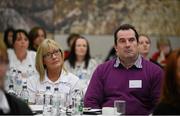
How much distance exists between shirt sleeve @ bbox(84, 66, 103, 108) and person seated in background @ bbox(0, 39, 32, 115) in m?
1.60

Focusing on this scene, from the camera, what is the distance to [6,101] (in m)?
2.55

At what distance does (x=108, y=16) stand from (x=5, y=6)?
2.22 m

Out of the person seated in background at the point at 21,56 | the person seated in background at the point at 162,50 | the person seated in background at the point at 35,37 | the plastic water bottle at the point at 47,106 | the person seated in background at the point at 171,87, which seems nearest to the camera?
the person seated in background at the point at 171,87

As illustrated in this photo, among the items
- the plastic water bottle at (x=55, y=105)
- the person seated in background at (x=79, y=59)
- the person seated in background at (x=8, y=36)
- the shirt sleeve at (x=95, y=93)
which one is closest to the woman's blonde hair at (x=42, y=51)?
the shirt sleeve at (x=95, y=93)

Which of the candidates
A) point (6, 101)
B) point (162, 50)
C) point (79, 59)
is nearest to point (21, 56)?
point (79, 59)

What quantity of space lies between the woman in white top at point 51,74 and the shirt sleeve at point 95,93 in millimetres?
239

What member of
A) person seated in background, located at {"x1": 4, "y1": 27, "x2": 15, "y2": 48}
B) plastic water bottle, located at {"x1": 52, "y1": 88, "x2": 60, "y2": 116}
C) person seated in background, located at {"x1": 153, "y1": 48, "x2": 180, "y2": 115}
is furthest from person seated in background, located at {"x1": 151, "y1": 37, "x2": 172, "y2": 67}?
person seated in background, located at {"x1": 153, "y1": 48, "x2": 180, "y2": 115}

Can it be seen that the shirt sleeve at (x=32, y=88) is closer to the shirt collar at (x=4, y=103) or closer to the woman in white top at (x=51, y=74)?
the woman in white top at (x=51, y=74)

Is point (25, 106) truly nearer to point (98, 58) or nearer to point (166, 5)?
point (98, 58)

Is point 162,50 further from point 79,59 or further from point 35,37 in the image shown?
point 35,37

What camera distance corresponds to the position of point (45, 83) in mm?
4441

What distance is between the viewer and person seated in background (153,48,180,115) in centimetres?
266

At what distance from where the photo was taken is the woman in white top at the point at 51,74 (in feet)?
14.5

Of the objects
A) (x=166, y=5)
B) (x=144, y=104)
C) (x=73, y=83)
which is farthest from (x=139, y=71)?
(x=166, y=5)
